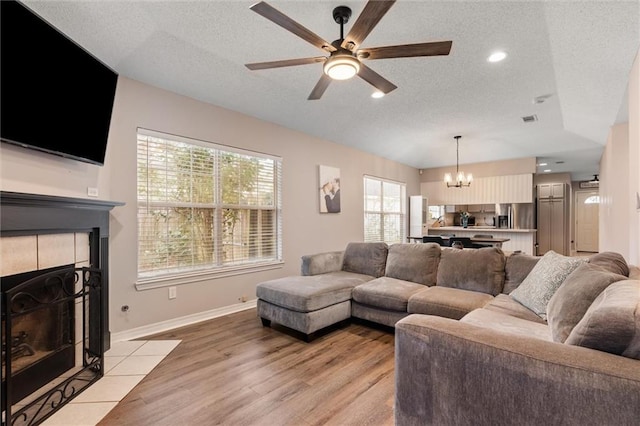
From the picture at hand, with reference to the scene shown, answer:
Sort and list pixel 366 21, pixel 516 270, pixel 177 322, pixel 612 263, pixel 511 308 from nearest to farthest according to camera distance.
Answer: pixel 366 21 < pixel 612 263 < pixel 511 308 < pixel 516 270 < pixel 177 322

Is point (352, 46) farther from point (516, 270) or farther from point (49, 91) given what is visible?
point (516, 270)

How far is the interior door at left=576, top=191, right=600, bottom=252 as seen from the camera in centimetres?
982

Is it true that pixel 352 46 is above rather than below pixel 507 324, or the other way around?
above

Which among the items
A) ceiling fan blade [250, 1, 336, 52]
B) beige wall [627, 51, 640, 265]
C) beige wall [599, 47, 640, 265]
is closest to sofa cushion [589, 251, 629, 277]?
beige wall [627, 51, 640, 265]

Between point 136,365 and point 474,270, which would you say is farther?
point 474,270

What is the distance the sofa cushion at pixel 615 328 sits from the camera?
1.01 meters

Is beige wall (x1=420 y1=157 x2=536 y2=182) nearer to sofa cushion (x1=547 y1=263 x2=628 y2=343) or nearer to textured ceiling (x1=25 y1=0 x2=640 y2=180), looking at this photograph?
textured ceiling (x1=25 y1=0 x2=640 y2=180)

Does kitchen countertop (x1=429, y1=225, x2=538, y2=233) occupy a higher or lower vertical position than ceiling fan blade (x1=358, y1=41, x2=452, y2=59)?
lower

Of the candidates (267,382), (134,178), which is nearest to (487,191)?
(267,382)

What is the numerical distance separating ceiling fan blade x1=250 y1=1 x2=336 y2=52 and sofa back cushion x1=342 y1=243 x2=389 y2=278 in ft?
8.46

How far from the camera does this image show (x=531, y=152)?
6258 millimetres

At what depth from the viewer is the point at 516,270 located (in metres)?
2.82

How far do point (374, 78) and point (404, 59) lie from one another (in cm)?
91

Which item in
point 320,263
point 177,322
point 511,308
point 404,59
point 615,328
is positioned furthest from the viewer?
point 320,263
